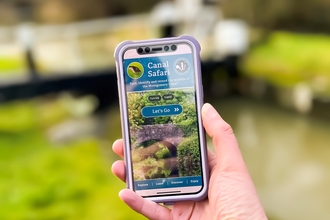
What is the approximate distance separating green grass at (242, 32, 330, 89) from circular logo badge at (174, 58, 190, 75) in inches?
51.6

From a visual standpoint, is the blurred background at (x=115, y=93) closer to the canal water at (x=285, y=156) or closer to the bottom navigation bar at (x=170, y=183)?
the canal water at (x=285, y=156)

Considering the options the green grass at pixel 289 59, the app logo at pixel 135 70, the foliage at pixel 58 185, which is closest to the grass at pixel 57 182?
the foliage at pixel 58 185

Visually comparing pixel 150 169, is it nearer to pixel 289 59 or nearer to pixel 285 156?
pixel 285 156

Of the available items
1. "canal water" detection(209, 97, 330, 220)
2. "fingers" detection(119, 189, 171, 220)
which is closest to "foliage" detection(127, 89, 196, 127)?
"fingers" detection(119, 189, 171, 220)

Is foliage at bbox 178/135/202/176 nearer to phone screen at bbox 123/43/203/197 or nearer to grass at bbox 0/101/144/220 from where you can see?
phone screen at bbox 123/43/203/197

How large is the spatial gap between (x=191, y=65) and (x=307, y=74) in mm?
1380

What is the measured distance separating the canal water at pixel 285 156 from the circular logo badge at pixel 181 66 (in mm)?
772

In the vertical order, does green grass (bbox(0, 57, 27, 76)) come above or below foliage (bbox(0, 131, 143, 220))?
above

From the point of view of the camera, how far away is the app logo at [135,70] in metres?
0.62

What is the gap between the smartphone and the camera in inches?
23.9

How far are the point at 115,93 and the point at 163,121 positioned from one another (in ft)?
4.70

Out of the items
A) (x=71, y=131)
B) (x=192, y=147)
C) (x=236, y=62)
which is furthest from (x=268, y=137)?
(x=192, y=147)

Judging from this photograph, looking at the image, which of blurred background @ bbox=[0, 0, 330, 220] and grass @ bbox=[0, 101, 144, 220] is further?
blurred background @ bbox=[0, 0, 330, 220]

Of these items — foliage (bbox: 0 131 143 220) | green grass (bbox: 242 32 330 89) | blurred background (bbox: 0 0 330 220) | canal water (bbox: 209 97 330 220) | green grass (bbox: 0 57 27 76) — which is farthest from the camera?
green grass (bbox: 242 32 330 89)
